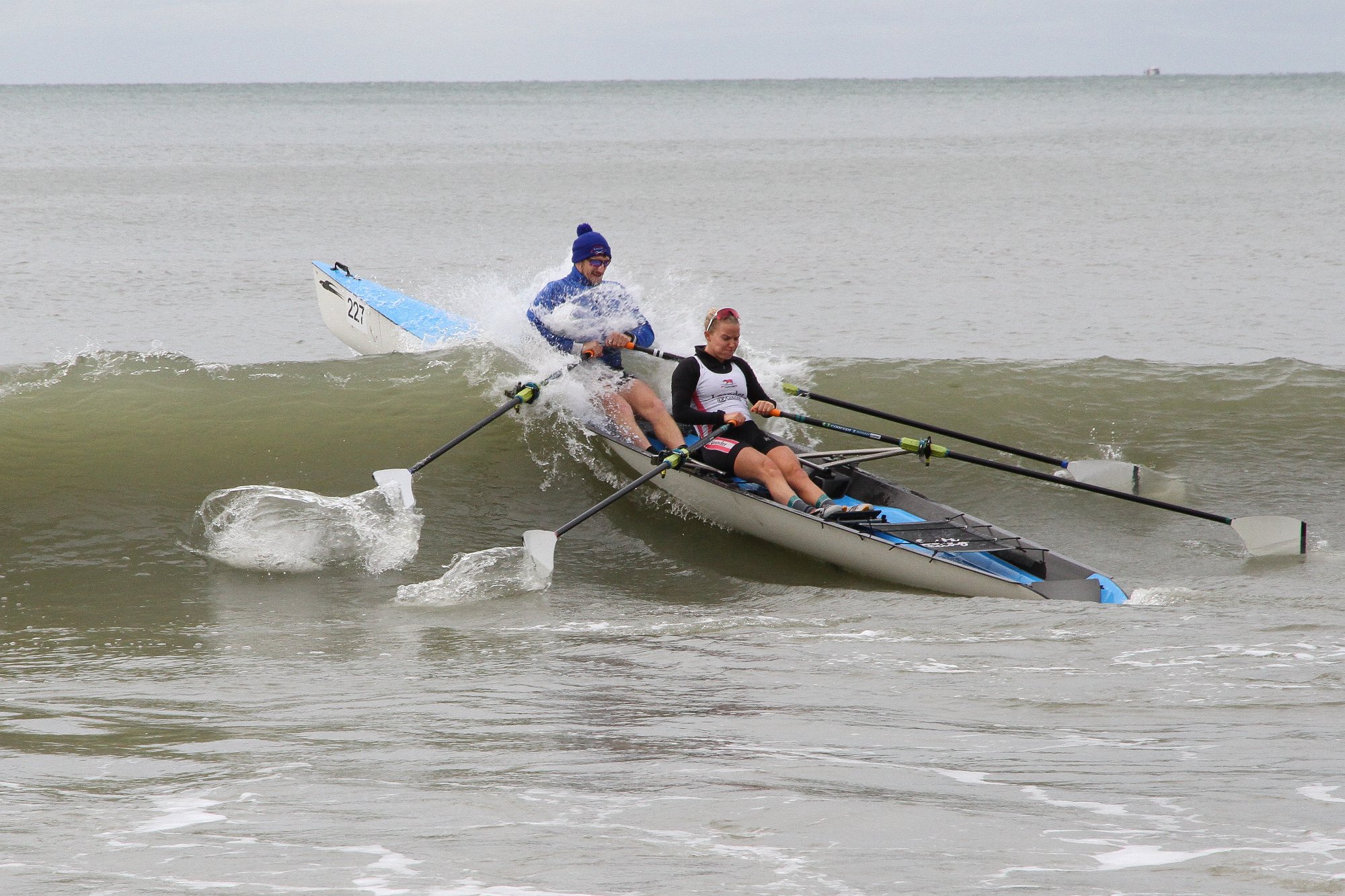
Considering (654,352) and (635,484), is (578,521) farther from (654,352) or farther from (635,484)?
(654,352)

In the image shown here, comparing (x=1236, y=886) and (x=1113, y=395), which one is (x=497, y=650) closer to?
(x=1236, y=886)

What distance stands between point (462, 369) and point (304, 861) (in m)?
8.12

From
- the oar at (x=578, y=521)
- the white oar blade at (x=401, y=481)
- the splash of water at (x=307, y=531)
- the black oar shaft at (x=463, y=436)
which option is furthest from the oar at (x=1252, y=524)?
the splash of water at (x=307, y=531)

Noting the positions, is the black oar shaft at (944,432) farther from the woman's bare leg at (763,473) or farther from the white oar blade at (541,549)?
the white oar blade at (541,549)

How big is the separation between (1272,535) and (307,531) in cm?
602

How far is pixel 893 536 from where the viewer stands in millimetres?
7492

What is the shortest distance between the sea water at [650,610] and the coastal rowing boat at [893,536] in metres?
0.19

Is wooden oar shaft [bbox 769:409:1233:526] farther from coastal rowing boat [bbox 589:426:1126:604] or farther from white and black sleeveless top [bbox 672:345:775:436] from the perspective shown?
white and black sleeveless top [bbox 672:345:775:436]

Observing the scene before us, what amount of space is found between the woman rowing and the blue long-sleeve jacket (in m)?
0.86

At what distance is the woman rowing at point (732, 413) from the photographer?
311 inches

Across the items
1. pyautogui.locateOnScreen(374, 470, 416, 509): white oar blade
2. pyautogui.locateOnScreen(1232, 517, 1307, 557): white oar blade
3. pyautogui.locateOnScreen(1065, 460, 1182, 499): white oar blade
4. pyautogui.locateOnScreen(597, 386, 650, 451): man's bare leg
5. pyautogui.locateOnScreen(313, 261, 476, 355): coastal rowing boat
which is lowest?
pyautogui.locateOnScreen(1232, 517, 1307, 557): white oar blade

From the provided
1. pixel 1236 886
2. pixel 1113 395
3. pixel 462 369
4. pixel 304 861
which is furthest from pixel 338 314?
pixel 1236 886

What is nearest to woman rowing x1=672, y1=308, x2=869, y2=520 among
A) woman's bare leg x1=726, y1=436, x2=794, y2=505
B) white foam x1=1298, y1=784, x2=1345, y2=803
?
woman's bare leg x1=726, y1=436, x2=794, y2=505

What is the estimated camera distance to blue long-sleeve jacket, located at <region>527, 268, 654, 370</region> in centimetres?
913
